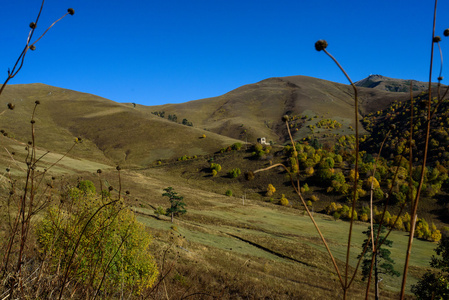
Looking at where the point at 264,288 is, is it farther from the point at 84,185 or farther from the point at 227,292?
the point at 84,185

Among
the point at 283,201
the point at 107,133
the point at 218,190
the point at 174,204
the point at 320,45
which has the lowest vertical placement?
the point at 283,201

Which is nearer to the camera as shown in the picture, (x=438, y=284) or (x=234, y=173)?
(x=438, y=284)

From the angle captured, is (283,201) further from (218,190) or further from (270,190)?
(218,190)

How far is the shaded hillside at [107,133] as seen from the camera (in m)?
96.3

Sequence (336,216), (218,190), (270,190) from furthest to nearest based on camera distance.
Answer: (218,190), (270,190), (336,216)

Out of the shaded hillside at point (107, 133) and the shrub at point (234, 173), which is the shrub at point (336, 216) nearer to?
the shrub at point (234, 173)

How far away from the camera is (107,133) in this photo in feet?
380

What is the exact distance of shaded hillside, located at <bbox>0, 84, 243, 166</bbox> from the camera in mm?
96312

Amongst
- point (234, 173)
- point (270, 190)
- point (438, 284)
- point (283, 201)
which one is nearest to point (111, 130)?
point (234, 173)

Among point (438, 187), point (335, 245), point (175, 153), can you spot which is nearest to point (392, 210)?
point (438, 187)

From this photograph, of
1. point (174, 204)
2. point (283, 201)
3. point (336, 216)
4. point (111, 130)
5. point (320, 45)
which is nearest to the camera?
point (320, 45)

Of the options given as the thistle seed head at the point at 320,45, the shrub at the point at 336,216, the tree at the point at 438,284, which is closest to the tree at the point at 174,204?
the tree at the point at 438,284

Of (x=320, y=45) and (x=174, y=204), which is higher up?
(x=320, y=45)

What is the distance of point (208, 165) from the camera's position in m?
81.3
